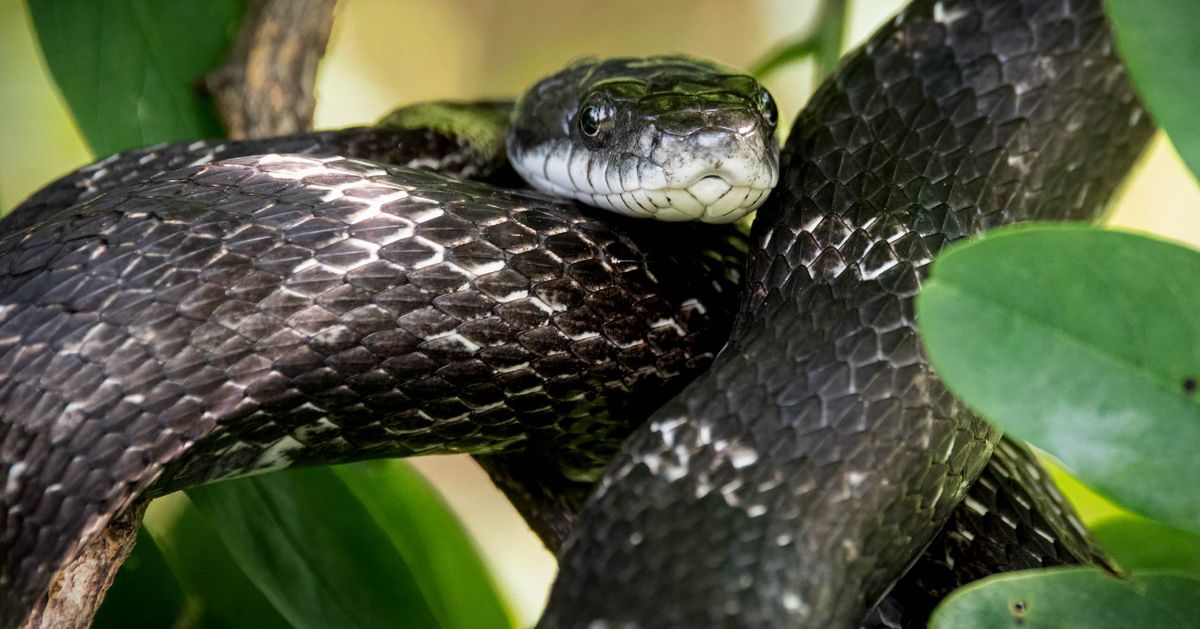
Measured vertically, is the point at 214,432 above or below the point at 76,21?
below

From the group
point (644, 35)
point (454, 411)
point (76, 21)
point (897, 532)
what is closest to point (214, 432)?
point (454, 411)

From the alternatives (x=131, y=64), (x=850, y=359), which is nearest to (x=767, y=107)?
(x=850, y=359)

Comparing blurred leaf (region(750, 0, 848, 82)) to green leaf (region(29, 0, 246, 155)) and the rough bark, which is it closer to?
the rough bark

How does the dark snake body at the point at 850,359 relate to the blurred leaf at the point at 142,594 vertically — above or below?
above

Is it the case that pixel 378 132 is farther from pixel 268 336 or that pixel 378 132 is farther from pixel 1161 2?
pixel 1161 2

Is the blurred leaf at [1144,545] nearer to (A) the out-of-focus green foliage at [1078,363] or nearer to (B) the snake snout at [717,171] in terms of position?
(B) the snake snout at [717,171]

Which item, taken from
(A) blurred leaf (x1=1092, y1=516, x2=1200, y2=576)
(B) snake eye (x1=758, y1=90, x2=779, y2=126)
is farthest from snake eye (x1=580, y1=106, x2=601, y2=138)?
(A) blurred leaf (x1=1092, y1=516, x2=1200, y2=576)

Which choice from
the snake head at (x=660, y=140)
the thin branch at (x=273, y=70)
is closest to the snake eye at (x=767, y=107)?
the snake head at (x=660, y=140)
